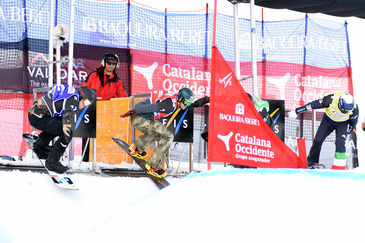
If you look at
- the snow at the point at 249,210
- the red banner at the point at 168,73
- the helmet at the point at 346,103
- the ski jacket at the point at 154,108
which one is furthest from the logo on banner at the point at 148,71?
the snow at the point at 249,210

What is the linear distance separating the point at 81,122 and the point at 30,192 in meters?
1.80

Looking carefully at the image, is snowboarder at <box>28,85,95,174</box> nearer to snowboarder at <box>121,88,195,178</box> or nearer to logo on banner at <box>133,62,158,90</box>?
snowboarder at <box>121,88,195,178</box>

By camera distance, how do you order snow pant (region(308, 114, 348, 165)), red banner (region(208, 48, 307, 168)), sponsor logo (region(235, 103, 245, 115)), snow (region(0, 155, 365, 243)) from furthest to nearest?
snow pant (region(308, 114, 348, 165)) → sponsor logo (region(235, 103, 245, 115)) → red banner (region(208, 48, 307, 168)) → snow (region(0, 155, 365, 243))

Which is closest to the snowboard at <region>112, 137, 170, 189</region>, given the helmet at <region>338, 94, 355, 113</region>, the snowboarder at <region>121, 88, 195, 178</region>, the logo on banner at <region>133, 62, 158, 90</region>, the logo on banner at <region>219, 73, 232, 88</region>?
the snowboarder at <region>121, 88, 195, 178</region>

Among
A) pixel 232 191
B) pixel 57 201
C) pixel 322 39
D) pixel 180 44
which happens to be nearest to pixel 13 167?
pixel 57 201

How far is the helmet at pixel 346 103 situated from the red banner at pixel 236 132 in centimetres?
282

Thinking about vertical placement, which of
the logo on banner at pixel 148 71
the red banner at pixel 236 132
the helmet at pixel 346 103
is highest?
the logo on banner at pixel 148 71

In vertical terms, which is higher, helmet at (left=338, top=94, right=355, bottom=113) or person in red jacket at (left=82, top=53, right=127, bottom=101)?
person in red jacket at (left=82, top=53, right=127, bottom=101)

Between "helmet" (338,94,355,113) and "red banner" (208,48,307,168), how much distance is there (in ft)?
9.25

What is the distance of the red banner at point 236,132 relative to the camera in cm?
507

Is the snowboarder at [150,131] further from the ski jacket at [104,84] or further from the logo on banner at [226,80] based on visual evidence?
the logo on banner at [226,80]

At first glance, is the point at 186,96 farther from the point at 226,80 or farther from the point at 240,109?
the point at 240,109

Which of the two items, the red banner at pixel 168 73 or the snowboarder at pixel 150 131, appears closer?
the snowboarder at pixel 150 131

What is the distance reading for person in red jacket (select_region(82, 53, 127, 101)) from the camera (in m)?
7.80
